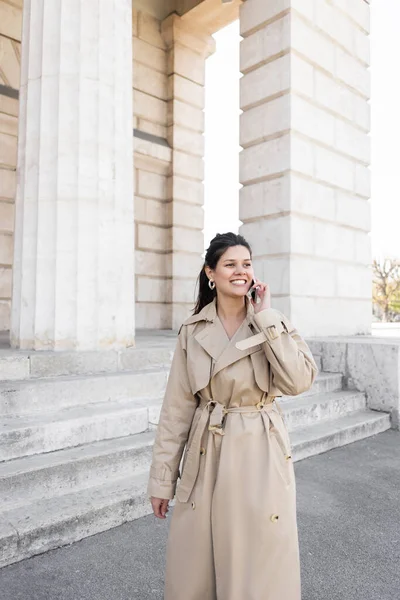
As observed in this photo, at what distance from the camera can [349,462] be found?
5344 mm

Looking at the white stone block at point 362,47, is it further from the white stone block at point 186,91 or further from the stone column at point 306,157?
the white stone block at point 186,91

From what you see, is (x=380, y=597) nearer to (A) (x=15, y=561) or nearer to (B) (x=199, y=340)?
(B) (x=199, y=340)

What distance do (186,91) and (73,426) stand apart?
9.61m

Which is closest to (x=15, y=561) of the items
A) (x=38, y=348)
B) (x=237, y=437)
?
(x=237, y=437)

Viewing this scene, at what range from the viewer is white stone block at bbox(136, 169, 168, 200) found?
1095cm

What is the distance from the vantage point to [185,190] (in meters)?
11.5

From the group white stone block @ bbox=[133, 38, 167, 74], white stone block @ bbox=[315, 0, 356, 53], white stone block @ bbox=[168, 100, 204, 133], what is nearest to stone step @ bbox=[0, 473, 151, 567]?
white stone block @ bbox=[315, 0, 356, 53]

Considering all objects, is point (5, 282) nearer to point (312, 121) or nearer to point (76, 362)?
point (76, 362)

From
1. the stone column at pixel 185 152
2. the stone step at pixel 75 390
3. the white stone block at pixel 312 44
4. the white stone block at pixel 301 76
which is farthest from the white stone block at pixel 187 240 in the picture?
the stone step at pixel 75 390

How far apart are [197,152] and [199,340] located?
1029 cm

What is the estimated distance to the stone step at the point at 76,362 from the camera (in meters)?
4.91

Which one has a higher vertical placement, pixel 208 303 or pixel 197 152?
pixel 197 152

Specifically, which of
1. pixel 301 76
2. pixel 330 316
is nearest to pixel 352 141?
pixel 301 76

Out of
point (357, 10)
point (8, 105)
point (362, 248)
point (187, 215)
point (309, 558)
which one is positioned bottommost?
point (309, 558)
